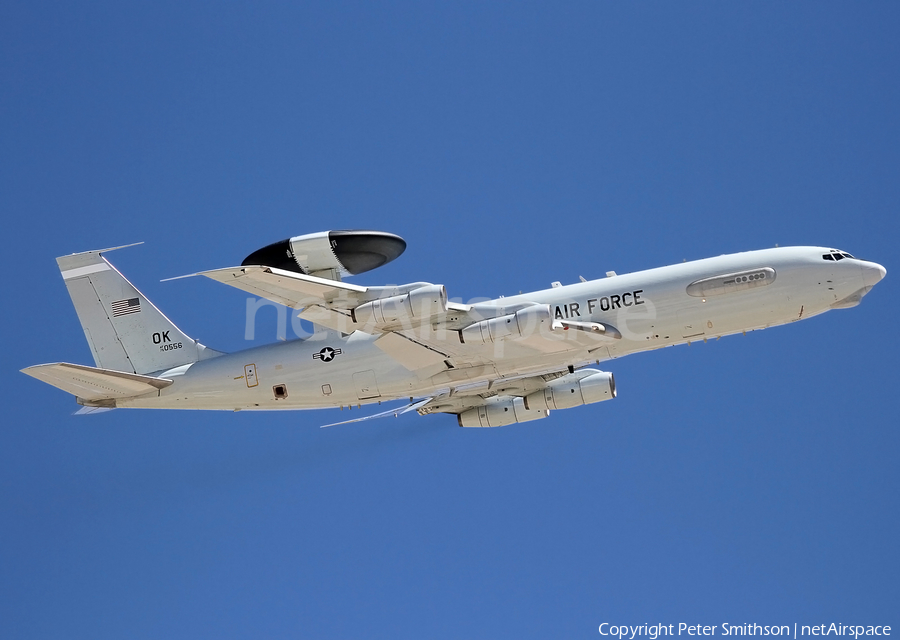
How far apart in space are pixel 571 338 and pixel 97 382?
15703mm

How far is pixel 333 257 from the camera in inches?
1179

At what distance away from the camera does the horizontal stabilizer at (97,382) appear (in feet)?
102

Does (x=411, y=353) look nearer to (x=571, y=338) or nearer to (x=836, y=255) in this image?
(x=571, y=338)

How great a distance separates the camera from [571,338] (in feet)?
99.9

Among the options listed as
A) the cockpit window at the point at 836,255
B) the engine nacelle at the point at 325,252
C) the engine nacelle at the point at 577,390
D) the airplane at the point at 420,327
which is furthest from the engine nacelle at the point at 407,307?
the cockpit window at the point at 836,255

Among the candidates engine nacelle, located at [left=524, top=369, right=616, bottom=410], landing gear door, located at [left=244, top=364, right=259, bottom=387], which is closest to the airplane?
landing gear door, located at [left=244, top=364, right=259, bottom=387]

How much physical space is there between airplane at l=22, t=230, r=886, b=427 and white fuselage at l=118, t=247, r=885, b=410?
4 centimetres

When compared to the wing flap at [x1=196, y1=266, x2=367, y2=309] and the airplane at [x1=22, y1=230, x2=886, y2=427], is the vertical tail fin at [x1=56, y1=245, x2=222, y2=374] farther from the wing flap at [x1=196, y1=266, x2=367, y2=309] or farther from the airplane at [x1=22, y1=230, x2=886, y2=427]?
the wing flap at [x1=196, y1=266, x2=367, y2=309]

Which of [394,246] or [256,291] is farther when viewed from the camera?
[394,246]

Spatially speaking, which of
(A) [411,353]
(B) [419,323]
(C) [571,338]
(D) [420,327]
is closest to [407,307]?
(B) [419,323]

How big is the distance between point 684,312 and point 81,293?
21.8 metres

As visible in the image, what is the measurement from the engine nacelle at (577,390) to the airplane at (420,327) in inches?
29.5

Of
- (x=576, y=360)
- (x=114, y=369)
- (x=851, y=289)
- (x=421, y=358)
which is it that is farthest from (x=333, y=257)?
(x=851, y=289)

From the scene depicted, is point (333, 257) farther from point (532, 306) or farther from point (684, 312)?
point (684, 312)
